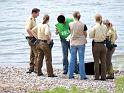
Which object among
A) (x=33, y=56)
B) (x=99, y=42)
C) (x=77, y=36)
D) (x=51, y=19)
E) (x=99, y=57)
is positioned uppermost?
(x=77, y=36)

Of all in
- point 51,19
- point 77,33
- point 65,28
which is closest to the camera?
point 77,33

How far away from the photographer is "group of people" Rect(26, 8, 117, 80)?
14883 mm

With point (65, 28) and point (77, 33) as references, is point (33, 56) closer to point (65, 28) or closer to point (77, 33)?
point (65, 28)

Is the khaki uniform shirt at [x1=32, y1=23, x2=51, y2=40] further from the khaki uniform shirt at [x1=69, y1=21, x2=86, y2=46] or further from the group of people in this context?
the khaki uniform shirt at [x1=69, y1=21, x2=86, y2=46]

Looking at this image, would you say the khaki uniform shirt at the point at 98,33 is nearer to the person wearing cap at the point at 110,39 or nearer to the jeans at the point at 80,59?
the jeans at the point at 80,59

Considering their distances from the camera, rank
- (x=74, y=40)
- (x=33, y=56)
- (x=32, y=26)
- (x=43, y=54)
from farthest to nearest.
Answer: (x=33, y=56)
(x=32, y=26)
(x=43, y=54)
(x=74, y=40)

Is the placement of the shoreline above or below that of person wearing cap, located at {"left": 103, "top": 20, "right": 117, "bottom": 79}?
below

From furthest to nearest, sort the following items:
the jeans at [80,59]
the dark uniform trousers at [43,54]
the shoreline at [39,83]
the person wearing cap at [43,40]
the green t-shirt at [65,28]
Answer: the green t-shirt at [65,28]
the dark uniform trousers at [43,54]
the person wearing cap at [43,40]
the jeans at [80,59]
the shoreline at [39,83]

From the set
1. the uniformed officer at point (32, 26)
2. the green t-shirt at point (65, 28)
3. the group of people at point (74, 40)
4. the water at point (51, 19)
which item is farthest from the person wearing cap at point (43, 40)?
the water at point (51, 19)

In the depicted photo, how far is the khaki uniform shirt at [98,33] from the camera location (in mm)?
14845

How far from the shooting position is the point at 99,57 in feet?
50.2

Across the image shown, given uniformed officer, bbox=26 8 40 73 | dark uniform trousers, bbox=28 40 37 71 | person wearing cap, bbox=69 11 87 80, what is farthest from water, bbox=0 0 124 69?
person wearing cap, bbox=69 11 87 80

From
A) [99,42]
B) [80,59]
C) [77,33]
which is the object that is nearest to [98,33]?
[99,42]

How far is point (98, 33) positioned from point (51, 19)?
25.2 m
